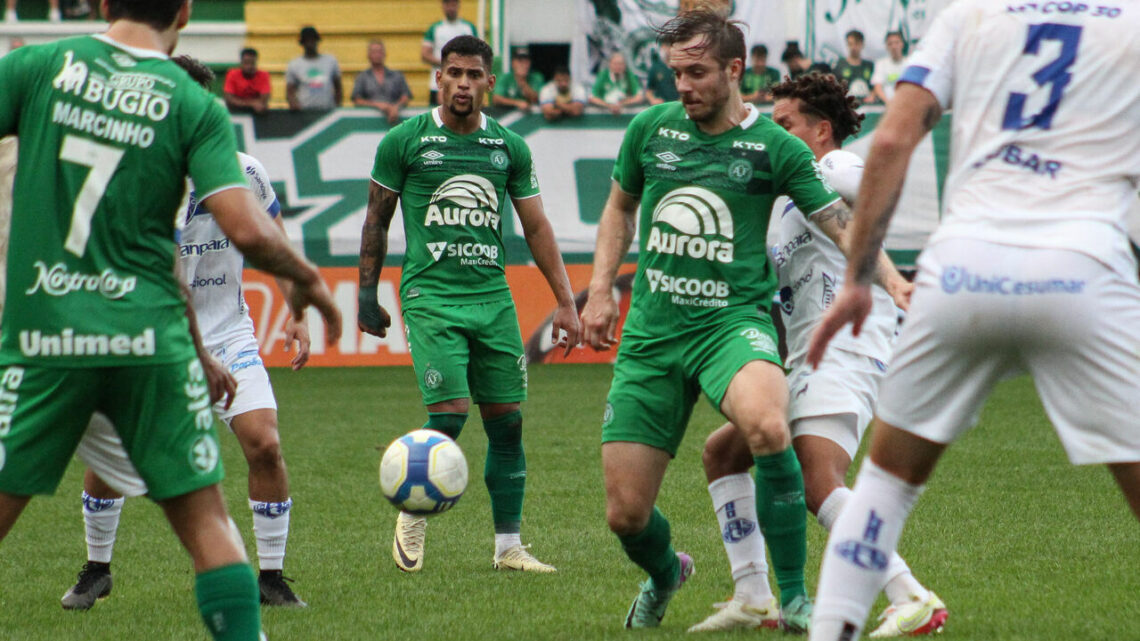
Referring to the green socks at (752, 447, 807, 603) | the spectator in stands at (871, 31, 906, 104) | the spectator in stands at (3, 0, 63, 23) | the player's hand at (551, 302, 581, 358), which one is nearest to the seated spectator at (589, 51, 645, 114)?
the spectator in stands at (871, 31, 906, 104)

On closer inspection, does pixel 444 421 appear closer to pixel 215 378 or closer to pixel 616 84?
pixel 215 378

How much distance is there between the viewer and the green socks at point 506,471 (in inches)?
271

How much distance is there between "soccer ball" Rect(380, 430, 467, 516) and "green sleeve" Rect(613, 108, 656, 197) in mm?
1383

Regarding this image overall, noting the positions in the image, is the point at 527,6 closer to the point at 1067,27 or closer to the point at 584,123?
the point at 584,123

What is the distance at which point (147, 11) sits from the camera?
378 cm

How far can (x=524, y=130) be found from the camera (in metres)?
16.3

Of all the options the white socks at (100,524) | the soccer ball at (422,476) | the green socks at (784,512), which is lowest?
the white socks at (100,524)

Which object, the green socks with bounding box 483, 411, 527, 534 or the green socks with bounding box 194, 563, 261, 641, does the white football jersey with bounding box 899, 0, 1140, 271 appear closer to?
the green socks with bounding box 194, 563, 261, 641

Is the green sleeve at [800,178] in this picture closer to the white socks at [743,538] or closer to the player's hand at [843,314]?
the white socks at [743,538]

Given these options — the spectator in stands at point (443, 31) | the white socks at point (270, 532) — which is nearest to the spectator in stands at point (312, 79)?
the spectator in stands at point (443, 31)

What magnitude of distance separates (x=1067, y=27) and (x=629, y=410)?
2.18m

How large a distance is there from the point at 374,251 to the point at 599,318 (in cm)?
224

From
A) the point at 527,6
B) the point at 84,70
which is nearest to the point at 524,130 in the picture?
the point at 527,6

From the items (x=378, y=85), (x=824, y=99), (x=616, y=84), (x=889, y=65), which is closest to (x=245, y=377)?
(x=824, y=99)
